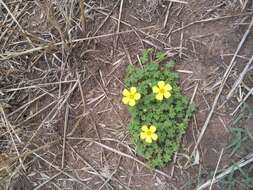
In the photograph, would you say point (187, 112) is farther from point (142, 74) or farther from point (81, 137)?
point (81, 137)

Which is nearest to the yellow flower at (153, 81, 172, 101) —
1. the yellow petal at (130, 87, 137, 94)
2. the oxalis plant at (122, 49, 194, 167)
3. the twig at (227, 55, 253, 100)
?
the oxalis plant at (122, 49, 194, 167)

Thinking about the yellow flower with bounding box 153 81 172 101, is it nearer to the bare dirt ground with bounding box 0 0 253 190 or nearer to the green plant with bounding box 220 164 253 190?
the bare dirt ground with bounding box 0 0 253 190

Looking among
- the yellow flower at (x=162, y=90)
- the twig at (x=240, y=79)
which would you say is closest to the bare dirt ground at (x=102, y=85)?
the twig at (x=240, y=79)

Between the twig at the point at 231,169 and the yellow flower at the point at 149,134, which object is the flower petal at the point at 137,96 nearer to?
the yellow flower at the point at 149,134

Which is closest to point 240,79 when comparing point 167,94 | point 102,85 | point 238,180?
point 167,94

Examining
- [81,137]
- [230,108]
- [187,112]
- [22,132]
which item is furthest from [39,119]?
[230,108]

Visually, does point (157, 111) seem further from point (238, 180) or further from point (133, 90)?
point (238, 180)

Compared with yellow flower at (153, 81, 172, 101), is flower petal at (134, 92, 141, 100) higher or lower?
lower
